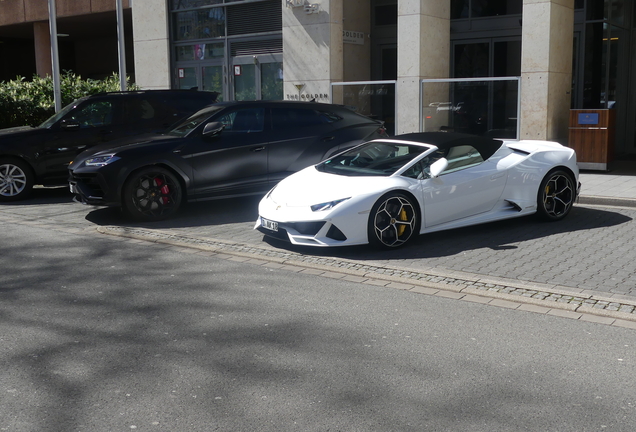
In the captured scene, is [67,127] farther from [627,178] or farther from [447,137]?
[627,178]

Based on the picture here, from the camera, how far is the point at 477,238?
29.4 ft

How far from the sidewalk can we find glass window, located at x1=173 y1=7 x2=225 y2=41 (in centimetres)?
1189

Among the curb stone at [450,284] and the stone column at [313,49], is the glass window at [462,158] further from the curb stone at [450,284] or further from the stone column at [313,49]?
the stone column at [313,49]

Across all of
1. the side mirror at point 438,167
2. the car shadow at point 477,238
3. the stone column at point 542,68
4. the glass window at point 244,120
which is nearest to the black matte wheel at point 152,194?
the glass window at point 244,120

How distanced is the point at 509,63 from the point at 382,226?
12.2m

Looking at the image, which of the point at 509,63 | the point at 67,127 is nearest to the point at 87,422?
the point at 67,127

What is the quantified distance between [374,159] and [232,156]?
282 cm

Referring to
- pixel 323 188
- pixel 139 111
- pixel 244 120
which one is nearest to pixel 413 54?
pixel 139 111

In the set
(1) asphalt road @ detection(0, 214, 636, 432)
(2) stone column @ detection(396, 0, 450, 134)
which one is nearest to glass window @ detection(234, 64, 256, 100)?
(2) stone column @ detection(396, 0, 450, 134)

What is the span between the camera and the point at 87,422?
13.0 feet

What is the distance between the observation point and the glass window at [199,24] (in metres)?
21.8

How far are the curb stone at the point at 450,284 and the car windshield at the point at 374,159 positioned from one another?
1294 mm

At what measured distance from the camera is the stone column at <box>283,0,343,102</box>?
18.6 m

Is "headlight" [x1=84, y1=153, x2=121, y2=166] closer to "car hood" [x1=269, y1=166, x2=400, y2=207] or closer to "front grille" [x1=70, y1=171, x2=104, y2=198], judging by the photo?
"front grille" [x1=70, y1=171, x2=104, y2=198]
